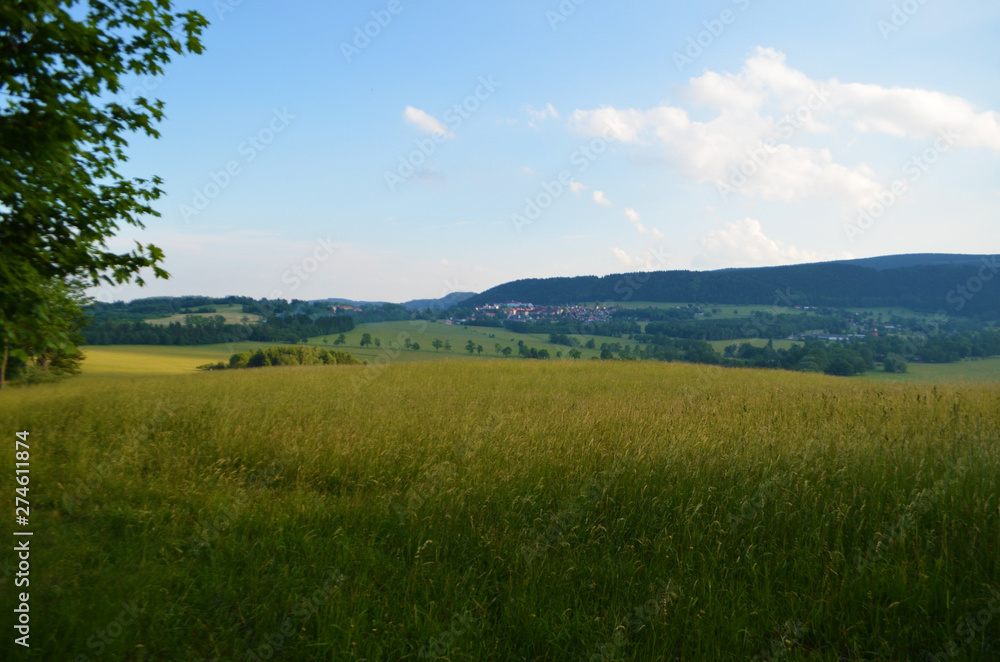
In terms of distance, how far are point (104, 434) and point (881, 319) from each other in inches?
3948

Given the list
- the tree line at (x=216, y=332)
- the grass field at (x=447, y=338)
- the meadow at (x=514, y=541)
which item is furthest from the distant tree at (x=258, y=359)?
the meadow at (x=514, y=541)

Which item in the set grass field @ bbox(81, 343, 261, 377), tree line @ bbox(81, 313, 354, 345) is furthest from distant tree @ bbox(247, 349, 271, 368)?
tree line @ bbox(81, 313, 354, 345)

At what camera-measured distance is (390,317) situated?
3088 inches

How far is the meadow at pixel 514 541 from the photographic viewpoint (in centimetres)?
283

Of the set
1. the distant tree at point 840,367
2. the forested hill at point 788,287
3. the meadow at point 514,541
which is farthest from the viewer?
the forested hill at point 788,287

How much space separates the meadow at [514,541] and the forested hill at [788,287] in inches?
3801

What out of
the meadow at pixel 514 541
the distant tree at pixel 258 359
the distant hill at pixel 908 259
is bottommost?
the distant tree at pixel 258 359

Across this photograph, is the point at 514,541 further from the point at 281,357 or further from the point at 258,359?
the point at 258,359

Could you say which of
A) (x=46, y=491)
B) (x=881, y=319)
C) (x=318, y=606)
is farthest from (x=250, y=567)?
(x=881, y=319)

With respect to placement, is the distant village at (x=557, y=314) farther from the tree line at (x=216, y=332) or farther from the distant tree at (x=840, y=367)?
the distant tree at (x=840, y=367)

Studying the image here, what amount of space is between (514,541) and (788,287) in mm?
114413

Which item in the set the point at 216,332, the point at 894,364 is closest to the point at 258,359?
the point at 216,332

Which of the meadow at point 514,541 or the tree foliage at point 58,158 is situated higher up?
the tree foliage at point 58,158

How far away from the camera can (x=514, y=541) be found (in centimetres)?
371
